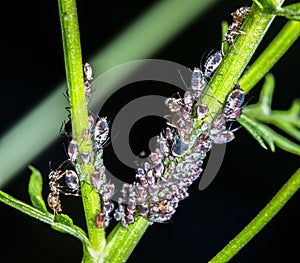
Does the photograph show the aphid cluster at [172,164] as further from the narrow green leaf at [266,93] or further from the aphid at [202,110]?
the narrow green leaf at [266,93]

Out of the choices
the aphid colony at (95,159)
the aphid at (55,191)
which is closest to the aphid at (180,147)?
the aphid colony at (95,159)

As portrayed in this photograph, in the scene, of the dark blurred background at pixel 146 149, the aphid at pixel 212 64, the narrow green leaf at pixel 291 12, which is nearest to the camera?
the narrow green leaf at pixel 291 12

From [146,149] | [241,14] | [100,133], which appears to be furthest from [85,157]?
[146,149]

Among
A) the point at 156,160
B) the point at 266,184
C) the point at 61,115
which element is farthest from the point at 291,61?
the point at 156,160

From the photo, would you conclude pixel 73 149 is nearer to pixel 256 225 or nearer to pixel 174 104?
pixel 174 104

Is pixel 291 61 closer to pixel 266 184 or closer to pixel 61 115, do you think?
pixel 266 184

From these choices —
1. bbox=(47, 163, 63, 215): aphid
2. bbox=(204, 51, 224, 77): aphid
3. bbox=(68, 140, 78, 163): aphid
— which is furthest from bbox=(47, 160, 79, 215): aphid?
bbox=(204, 51, 224, 77): aphid

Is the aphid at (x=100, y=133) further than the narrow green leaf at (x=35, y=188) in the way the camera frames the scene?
Yes
